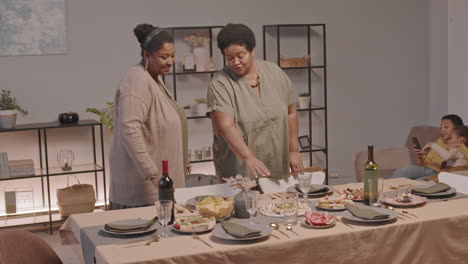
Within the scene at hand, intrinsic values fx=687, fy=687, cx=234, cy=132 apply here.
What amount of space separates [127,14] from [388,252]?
409 centimetres

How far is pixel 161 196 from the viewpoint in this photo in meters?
2.94

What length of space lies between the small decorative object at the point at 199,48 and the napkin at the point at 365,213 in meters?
3.56

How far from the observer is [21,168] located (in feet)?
18.8

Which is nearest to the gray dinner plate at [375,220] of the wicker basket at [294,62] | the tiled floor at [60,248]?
the tiled floor at [60,248]

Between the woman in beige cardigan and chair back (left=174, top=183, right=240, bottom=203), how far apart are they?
129 mm

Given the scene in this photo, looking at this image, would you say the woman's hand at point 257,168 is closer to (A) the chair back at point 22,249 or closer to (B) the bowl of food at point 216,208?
(B) the bowl of food at point 216,208

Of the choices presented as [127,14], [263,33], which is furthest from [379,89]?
[127,14]

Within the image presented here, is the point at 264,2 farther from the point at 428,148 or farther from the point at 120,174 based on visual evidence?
the point at 120,174

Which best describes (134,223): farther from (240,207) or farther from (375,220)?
(375,220)

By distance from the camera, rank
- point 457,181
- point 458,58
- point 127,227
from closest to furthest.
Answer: point 127,227, point 457,181, point 458,58

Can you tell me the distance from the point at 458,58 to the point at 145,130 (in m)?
4.32

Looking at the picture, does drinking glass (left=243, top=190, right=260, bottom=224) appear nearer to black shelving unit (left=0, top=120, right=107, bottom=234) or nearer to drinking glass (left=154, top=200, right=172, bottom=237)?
drinking glass (left=154, top=200, right=172, bottom=237)

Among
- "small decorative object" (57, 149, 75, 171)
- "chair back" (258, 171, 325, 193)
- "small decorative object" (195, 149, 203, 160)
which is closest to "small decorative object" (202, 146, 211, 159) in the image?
"small decorative object" (195, 149, 203, 160)

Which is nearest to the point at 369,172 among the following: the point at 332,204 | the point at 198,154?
the point at 332,204
